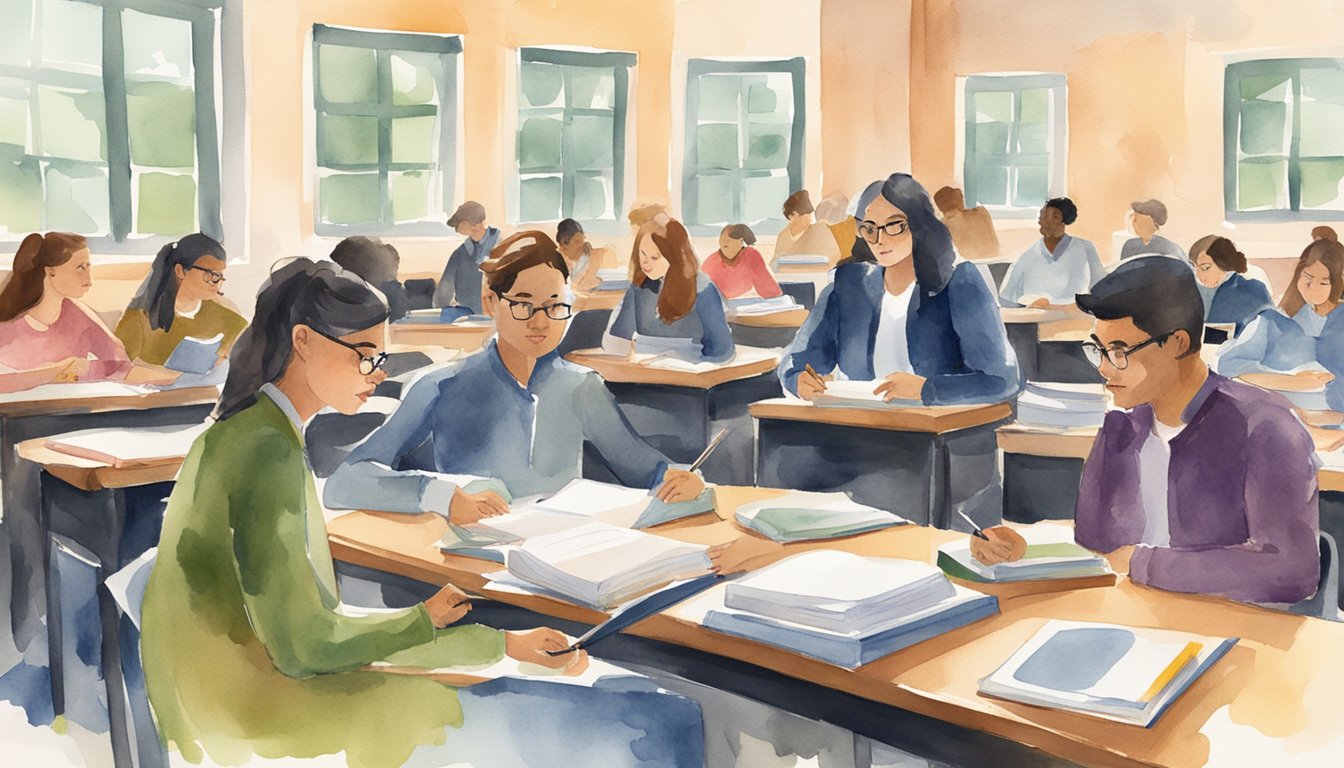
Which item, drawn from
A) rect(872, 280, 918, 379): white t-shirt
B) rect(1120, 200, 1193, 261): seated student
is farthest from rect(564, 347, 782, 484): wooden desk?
rect(1120, 200, 1193, 261): seated student

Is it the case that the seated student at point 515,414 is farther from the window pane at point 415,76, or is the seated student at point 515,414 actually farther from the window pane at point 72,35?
the window pane at point 415,76

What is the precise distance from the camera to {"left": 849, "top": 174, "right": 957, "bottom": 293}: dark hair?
3371 millimetres

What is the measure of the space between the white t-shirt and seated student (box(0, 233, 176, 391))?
8.38 feet

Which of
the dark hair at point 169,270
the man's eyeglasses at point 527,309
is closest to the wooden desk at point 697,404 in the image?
the dark hair at point 169,270

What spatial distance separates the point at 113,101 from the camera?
20.4 feet

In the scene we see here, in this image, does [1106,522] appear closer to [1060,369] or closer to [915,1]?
[1060,369]

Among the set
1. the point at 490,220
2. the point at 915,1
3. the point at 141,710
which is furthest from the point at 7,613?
the point at 915,1

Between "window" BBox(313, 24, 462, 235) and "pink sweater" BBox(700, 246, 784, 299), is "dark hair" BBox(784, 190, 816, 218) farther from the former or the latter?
"window" BBox(313, 24, 462, 235)

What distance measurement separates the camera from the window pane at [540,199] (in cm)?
865

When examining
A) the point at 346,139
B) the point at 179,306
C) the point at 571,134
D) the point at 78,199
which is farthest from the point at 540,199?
the point at 179,306

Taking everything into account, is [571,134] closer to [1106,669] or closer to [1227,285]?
[1227,285]

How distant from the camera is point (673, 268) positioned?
4820 mm

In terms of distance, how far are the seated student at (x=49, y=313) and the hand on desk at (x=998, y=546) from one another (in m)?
3.25

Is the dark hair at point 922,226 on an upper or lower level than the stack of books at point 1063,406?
upper
